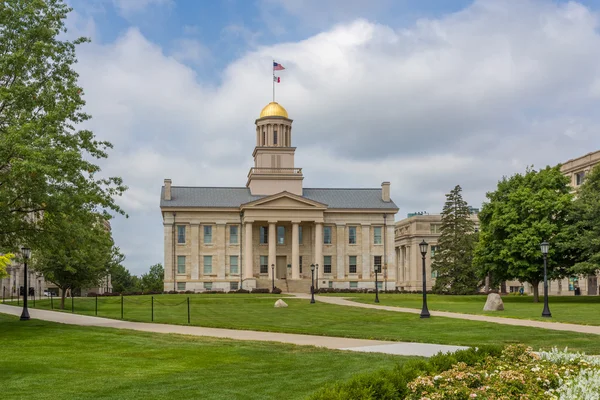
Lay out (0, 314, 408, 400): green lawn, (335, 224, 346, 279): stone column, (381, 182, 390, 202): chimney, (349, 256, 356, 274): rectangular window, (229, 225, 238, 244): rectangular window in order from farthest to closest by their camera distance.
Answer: (381, 182, 390, 202): chimney
(349, 256, 356, 274): rectangular window
(335, 224, 346, 279): stone column
(229, 225, 238, 244): rectangular window
(0, 314, 408, 400): green lawn

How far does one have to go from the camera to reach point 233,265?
9075 centimetres

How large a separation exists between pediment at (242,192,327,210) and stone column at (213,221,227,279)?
5.21 metres

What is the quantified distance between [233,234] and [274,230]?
6015 millimetres

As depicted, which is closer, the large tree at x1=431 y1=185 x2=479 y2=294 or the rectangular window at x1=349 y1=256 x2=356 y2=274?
the large tree at x1=431 y1=185 x2=479 y2=294

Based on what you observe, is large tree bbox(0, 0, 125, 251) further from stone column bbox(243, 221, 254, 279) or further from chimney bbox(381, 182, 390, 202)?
chimney bbox(381, 182, 390, 202)

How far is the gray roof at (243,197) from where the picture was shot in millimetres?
90781

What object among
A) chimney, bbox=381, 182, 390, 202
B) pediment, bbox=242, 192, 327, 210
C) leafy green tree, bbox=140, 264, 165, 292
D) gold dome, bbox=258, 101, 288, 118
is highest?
gold dome, bbox=258, 101, 288, 118

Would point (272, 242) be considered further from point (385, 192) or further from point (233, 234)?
point (385, 192)

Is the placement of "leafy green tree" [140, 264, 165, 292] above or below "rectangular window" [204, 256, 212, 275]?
below

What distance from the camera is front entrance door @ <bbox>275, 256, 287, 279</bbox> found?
91.3 meters

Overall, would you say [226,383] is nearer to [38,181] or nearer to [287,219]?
[38,181]

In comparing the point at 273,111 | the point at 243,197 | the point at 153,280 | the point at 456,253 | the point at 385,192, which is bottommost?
the point at 153,280

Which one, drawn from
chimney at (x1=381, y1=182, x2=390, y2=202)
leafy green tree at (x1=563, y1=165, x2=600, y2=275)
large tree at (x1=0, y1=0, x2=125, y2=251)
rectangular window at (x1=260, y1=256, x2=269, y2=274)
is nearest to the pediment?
rectangular window at (x1=260, y1=256, x2=269, y2=274)

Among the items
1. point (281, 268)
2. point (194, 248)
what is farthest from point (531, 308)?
point (194, 248)
